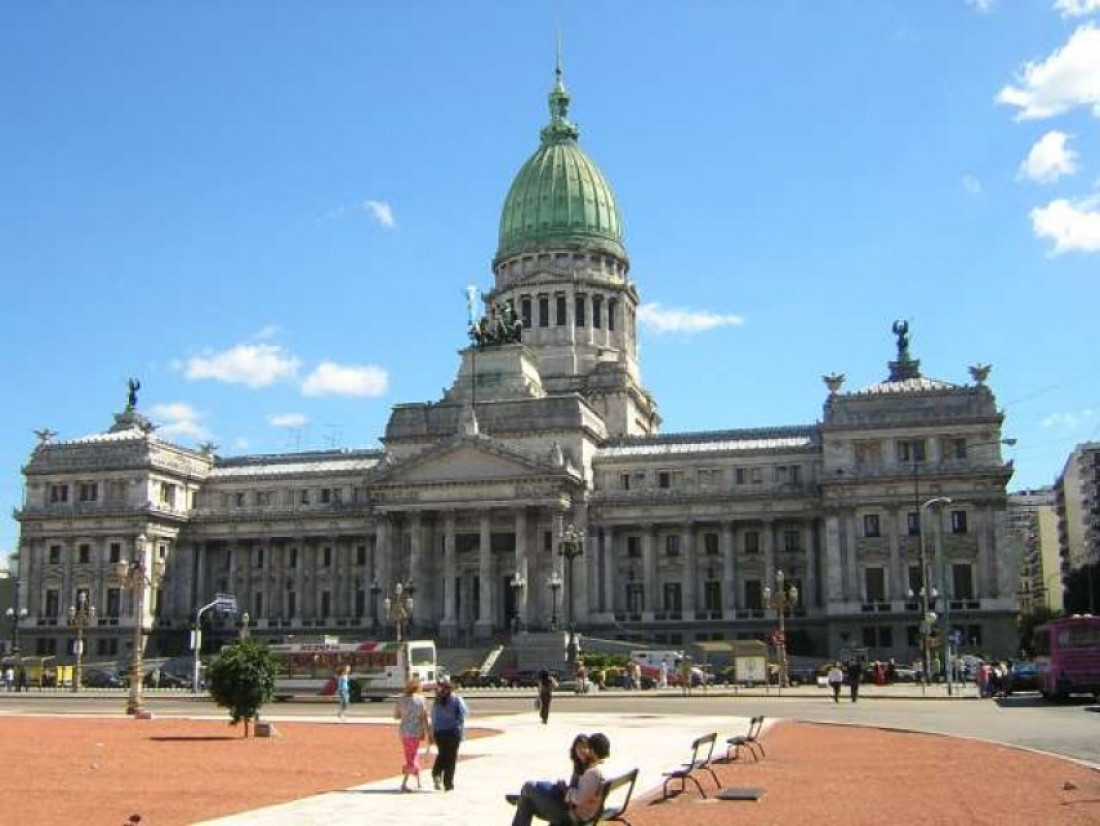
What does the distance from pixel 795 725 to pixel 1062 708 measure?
1322 cm

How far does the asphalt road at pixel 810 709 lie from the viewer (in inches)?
1371

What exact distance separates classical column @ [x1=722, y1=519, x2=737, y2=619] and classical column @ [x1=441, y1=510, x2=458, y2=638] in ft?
67.5

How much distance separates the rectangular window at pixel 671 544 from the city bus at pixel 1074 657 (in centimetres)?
5025

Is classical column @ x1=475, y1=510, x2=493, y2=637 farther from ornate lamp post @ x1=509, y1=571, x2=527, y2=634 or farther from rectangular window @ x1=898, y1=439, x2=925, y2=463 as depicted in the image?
rectangular window @ x1=898, y1=439, x2=925, y2=463

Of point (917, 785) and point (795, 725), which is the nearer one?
point (917, 785)

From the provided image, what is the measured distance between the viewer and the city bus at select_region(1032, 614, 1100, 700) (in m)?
48.3

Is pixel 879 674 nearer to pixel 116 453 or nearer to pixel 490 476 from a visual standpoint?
pixel 490 476

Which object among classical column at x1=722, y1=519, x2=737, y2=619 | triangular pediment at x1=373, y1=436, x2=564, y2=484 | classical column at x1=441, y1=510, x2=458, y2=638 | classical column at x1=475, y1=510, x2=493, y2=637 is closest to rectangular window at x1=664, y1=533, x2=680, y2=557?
classical column at x1=722, y1=519, x2=737, y2=619

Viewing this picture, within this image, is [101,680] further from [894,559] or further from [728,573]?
[894,559]

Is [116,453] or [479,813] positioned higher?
[116,453]

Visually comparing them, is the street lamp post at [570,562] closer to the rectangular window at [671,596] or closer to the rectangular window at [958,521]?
the rectangular window at [671,596]

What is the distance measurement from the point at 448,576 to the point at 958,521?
123 ft

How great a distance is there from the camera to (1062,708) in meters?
46.8

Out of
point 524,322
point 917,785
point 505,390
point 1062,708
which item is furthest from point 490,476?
point 917,785
